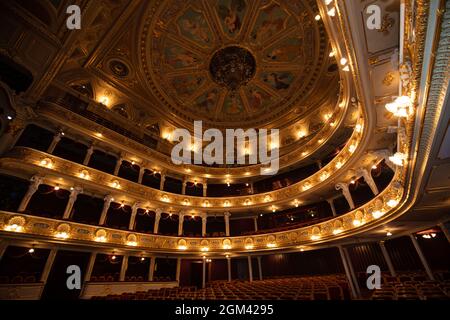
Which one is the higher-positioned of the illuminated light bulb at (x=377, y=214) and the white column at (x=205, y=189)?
the white column at (x=205, y=189)

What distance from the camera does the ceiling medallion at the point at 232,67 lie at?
607 inches

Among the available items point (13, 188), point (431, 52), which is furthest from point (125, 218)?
point (431, 52)

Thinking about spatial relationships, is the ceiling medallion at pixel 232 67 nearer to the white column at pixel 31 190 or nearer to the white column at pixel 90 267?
the white column at pixel 31 190

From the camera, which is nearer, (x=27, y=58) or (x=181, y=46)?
(x=27, y=58)

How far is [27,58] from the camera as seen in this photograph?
7.73 meters

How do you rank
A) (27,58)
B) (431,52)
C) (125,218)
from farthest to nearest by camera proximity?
(125,218) < (27,58) < (431,52)

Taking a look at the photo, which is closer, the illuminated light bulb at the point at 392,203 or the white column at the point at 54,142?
the illuminated light bulb at the point at 392,203

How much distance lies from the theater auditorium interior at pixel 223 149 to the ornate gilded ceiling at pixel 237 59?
11 centimetres

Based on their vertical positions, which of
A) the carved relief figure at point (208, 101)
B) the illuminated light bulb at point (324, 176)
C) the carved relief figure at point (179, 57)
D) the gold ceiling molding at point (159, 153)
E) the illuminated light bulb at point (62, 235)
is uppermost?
the carved relief figure at point (179, 57)

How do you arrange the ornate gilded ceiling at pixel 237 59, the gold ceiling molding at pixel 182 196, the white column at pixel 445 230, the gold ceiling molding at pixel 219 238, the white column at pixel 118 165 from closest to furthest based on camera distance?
the gold ceiling molding at pixel 219 238
the white column at pixel 445 230
the gold ceiling molding at pixel 182 196
the ornate gilded ceiling at pixel 237 59
the white column at pixel 118 165

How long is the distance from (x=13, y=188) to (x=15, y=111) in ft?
13.3

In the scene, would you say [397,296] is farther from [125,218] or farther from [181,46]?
[181,46]

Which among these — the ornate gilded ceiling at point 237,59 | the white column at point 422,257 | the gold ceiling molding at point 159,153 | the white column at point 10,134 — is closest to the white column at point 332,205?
the gold ceiling molding at point 159,153

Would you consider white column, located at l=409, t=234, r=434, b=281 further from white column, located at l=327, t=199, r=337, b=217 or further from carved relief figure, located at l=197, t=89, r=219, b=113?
carved relief figure, located at l=197, t=89, r=219, b=113
